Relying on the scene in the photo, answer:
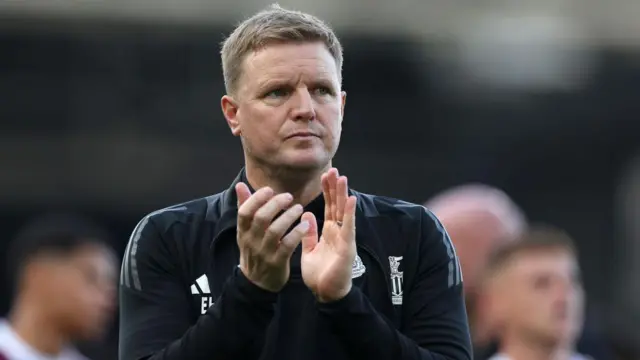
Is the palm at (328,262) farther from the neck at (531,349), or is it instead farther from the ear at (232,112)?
the neck at (531,349)

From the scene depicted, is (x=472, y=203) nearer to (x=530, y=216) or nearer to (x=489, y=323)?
(x=489, y=323)

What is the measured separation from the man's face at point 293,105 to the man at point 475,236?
2751 mm

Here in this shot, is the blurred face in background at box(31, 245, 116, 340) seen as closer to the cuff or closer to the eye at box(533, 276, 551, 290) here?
the eye at box(533, 276, 551, 290)

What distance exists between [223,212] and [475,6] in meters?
15.4

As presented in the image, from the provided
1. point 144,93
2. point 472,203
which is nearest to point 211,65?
point 144,93

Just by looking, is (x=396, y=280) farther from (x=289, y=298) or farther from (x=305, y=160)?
(x=305, y=160)

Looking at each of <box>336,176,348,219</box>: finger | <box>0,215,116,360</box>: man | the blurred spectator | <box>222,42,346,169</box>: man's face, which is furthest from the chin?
<box>0,215,116,360</box>: man

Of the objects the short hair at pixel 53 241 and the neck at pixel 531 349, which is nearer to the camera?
the neck at pixel 531 349

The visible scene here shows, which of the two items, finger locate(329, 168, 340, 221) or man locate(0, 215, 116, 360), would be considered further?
man locate(0, 215, 116, 360)

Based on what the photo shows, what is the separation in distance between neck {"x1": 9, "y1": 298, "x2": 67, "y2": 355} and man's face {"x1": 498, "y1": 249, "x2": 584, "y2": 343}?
220 centimetres

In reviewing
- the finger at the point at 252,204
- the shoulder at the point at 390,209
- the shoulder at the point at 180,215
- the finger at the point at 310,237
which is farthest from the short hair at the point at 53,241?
the finger at the point at 252,204

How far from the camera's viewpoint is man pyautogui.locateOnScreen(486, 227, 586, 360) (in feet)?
18.4

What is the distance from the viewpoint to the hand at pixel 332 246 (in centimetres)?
313

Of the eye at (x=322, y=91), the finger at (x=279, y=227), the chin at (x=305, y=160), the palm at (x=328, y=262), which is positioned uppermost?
the eye at (x=322, y=91)
